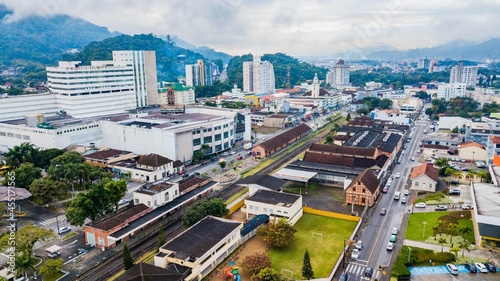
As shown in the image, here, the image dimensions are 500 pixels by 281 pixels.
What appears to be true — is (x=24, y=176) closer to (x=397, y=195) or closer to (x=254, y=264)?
(x=254, y=264)

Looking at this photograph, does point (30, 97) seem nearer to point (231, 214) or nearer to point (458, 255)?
point (231, 214)

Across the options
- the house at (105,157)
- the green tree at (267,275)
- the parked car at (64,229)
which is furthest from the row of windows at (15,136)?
the green tree at (267,275)

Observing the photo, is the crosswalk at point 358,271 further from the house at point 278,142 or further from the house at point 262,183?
the house at point 278,142

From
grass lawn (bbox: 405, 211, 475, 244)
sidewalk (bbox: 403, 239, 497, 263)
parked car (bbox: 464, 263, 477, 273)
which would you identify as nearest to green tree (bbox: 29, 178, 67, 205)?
sidewalk (bbox: 403, 239, 497, 263)

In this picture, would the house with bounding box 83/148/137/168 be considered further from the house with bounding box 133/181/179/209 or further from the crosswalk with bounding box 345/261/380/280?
the crosswalk with bounding box 345/261/380/280

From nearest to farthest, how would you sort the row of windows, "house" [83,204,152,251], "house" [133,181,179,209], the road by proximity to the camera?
1. the road
2. "house" [83,204,152,251]
3. "house" [133,181,179,209]
4. the row of windows

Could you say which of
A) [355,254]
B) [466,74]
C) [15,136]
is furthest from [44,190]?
[466,74]
